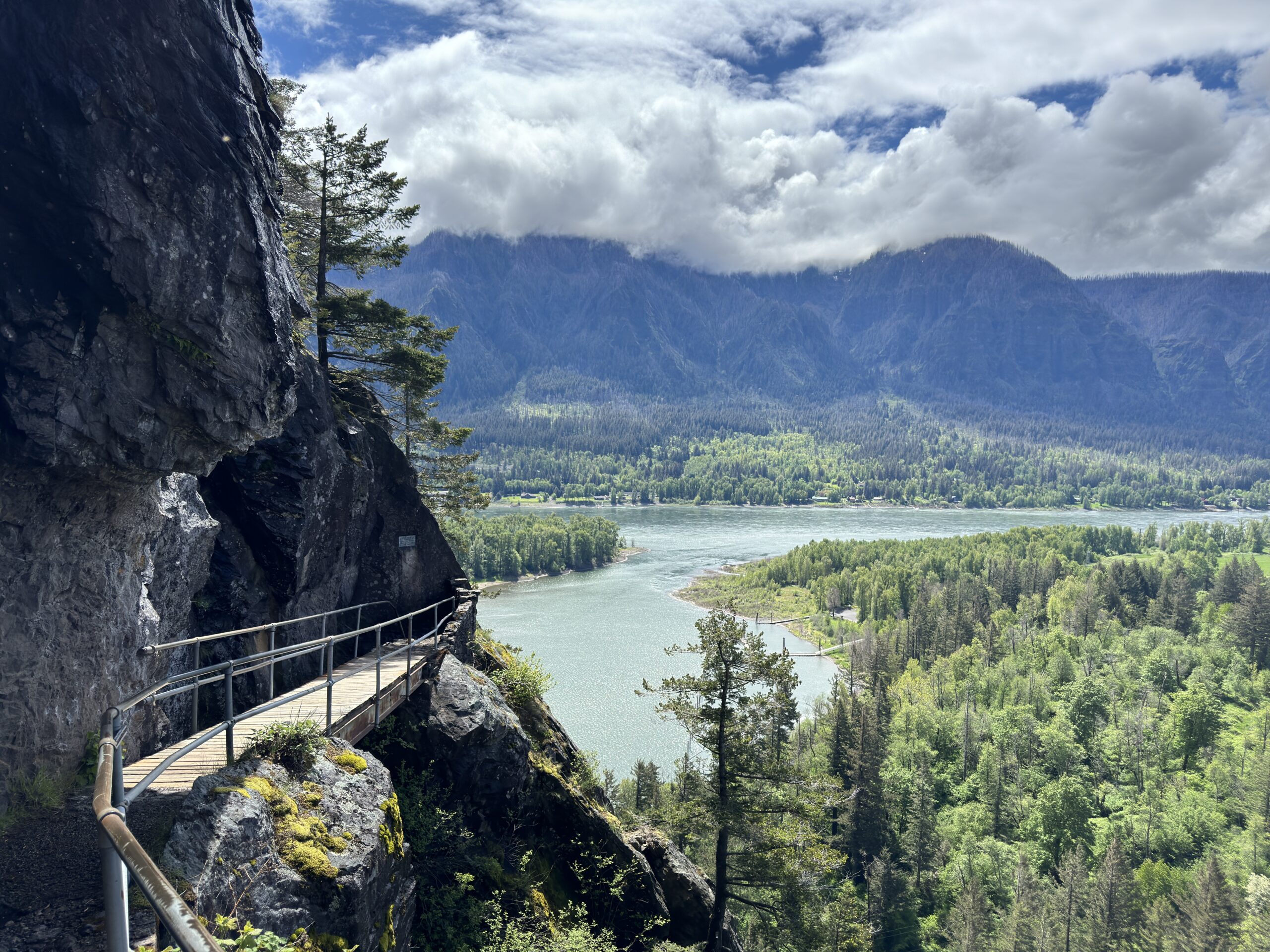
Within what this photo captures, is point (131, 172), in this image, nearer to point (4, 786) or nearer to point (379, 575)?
point (4, 786)

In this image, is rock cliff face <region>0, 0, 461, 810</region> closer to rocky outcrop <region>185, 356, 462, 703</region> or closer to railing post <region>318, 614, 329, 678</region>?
rocky outcrop <region>185, 356, 462, 703</region>

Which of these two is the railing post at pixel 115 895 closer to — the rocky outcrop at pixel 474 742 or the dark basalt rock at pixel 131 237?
the dark basalt rock at pixel 131 237

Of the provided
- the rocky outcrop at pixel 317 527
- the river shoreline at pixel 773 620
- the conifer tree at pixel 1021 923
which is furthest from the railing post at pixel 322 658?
the river shoreline at pixel 773 620

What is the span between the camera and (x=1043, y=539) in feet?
533

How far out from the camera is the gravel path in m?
6.28

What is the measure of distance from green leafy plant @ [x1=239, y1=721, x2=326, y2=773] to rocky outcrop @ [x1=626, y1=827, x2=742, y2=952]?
11.9 meters

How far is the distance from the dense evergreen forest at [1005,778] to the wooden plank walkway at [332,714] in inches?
324

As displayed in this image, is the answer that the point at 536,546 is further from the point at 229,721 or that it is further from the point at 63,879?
the point at 63,879

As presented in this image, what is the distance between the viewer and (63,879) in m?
7.04

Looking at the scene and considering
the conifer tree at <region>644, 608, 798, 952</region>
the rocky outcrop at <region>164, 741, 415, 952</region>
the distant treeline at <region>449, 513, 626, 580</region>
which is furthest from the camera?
the distant treeline at <region>449, 513, 626, 580</region>

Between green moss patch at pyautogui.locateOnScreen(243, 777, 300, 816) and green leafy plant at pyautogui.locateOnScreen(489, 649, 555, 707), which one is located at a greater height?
green moss patch at pyautogui.locateOnScreen(243, 777, 300, 816)

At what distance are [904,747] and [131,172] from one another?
73.1m

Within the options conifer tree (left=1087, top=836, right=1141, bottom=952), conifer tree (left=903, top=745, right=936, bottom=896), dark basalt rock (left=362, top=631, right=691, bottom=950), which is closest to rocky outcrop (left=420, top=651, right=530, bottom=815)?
dark basalt rock (left=362, top=631, right=691, bottom=950)

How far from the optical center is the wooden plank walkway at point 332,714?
9.32 metres
